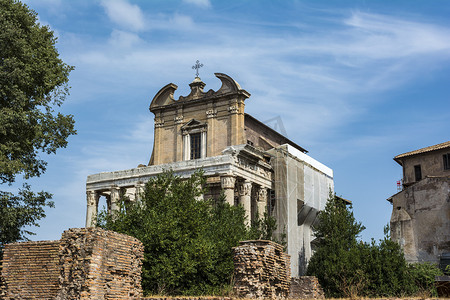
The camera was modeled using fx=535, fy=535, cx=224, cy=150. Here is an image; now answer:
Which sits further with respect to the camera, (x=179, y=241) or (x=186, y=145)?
(x=186, y=145)

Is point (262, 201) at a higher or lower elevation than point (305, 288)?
higher

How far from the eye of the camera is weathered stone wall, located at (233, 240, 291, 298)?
1493 centimetres

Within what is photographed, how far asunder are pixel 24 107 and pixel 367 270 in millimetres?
17322

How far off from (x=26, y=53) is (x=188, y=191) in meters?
8.85

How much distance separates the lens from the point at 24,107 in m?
22.6

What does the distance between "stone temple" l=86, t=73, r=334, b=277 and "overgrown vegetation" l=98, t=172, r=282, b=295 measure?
35.1 ft

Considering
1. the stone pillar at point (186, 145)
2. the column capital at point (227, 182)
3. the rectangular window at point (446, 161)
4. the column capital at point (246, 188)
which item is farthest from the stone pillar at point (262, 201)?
the rectangular window at point (446, 161)

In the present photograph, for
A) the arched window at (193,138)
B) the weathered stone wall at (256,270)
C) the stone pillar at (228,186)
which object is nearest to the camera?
the weathered stone wall at (256,270)

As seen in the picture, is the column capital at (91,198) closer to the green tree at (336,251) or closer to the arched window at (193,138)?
the arched window at (193,138)

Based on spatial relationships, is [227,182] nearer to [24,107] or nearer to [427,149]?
[24,107]

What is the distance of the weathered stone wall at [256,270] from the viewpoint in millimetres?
14930

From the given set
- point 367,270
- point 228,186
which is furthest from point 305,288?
point 228,186

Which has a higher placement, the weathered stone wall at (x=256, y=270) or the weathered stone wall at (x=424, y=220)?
the weathered stone wall at (x=424, y=220)

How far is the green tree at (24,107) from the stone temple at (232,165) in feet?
35.6
